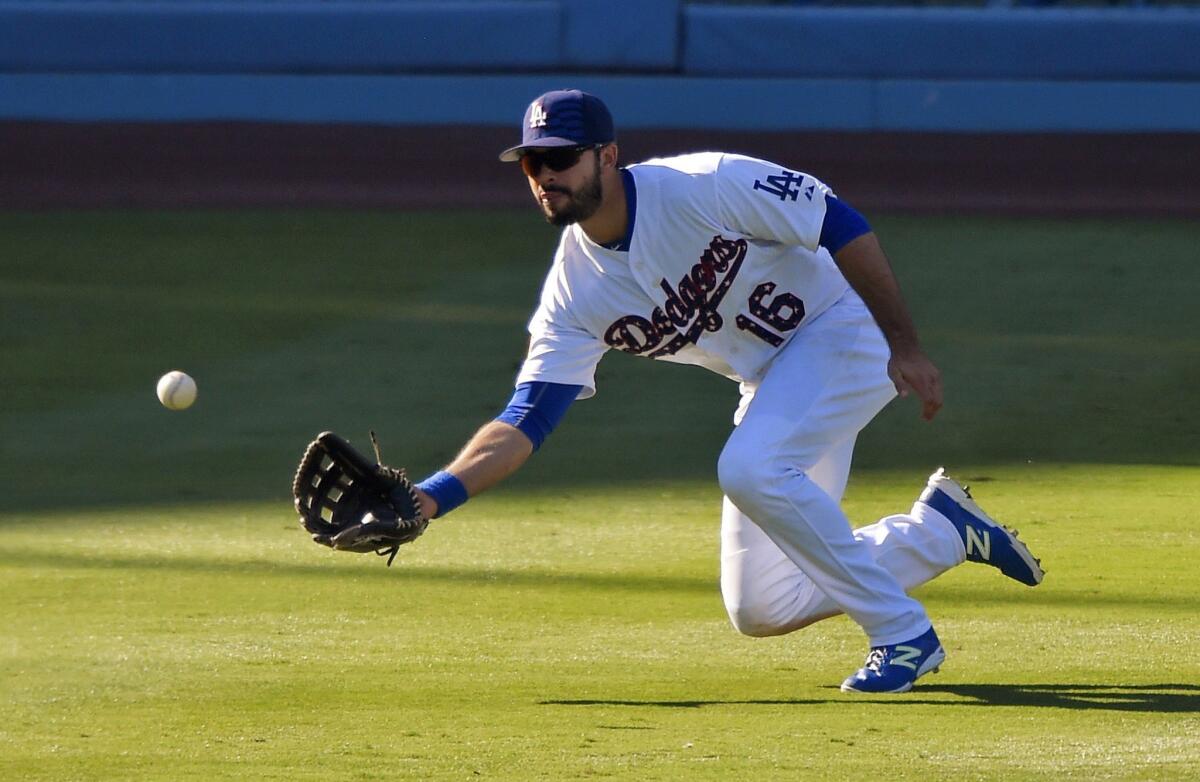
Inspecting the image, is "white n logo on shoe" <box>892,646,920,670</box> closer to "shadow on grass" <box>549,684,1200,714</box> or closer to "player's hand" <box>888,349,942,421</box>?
"shadow on grass" <box>549,684,1200,714</box>

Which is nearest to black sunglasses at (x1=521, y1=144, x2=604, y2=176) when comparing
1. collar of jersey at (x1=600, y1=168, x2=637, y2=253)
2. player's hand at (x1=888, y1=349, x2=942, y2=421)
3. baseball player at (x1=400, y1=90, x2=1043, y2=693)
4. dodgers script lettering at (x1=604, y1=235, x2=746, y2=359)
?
baseball player at (x1=400, y1=90, x2=1043, y2=693)

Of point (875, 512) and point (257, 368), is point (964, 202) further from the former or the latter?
point (875, 512)

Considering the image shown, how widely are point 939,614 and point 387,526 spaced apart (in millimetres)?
1806

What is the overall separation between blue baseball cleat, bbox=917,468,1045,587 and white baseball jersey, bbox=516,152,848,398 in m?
0.59

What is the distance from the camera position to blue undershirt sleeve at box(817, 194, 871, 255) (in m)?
4.35

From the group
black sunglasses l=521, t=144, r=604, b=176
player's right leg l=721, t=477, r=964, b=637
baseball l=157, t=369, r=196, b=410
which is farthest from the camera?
baseball l=157, t=369, r=196, b=410

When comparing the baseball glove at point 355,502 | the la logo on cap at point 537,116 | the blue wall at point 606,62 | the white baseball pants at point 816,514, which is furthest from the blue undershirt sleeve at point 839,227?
the blue wall at point 606,62

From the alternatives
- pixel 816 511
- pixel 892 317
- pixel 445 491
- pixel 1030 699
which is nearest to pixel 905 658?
pixel 1030 699

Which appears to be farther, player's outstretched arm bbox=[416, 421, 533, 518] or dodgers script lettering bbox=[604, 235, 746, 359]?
dodgers script lettering bbox=[604, 235, 746, 359]

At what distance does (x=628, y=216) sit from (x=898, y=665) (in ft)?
4.04

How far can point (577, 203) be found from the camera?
14.3ft

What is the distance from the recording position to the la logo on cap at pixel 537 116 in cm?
430

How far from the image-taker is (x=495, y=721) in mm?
4121

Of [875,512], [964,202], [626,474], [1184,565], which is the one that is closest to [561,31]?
[964,202]
